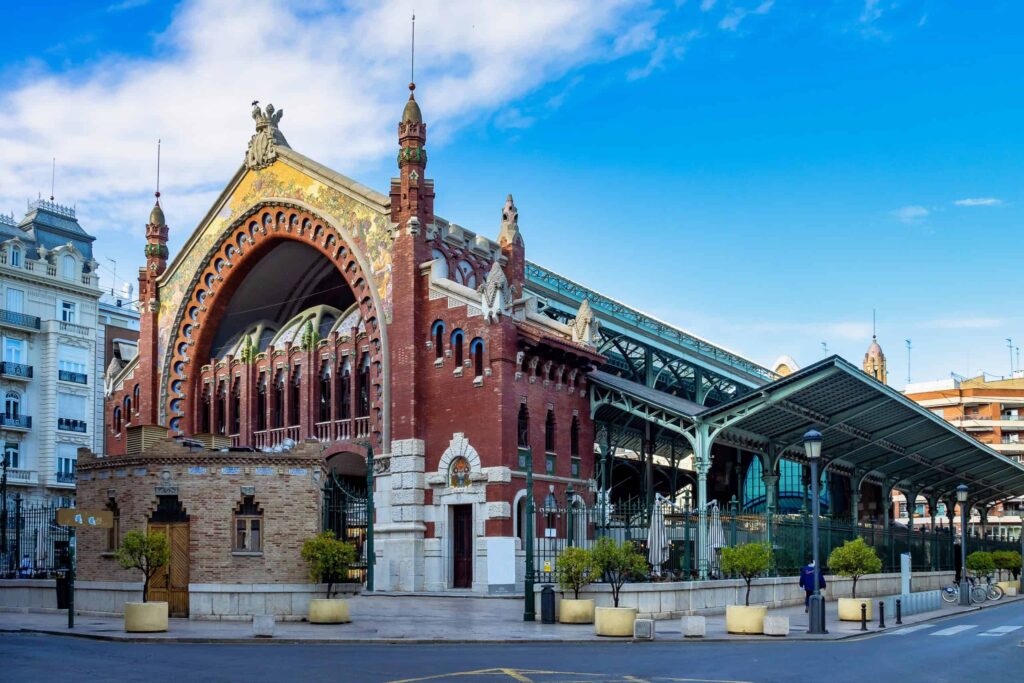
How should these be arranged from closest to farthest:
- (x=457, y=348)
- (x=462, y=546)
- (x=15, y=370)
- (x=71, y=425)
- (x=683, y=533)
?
1. (x=683, y=533)
2. (x=462, y=546)
3. (x=457, y=348)
4. (x=15, y=370)
5. (x=71, y=425)

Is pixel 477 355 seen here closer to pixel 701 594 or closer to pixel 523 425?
pixel 523 425

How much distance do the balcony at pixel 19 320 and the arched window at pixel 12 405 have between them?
3823mm

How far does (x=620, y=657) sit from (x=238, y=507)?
12.4 m

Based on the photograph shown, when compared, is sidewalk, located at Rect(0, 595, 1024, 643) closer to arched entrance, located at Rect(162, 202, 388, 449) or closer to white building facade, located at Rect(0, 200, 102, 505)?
arched entrance, located at Rect(162, 202, 388, 449)

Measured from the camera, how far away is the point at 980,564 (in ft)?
196

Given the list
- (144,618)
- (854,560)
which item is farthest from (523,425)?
(144,618)

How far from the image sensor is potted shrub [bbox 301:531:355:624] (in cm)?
3034

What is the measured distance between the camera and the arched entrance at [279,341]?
4928 centimetres

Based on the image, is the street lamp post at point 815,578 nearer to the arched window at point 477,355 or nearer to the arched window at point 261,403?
the arched window at point 477,355

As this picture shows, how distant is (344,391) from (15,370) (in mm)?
27905

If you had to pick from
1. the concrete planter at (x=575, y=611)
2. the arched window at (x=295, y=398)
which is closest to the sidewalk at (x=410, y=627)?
the concrete planter at (x=575, y=611)

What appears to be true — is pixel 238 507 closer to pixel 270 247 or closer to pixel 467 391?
pixel 467 391

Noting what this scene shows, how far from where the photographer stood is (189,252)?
58.1 meters

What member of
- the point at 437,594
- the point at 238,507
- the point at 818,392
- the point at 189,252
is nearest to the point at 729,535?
the point at 818,392
